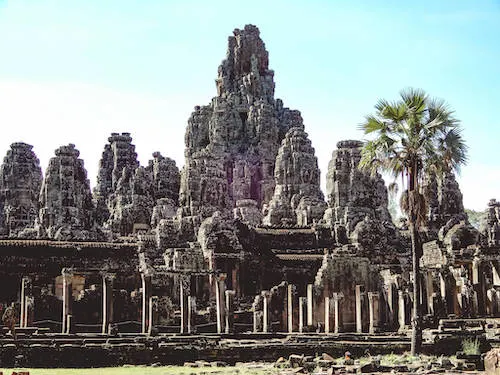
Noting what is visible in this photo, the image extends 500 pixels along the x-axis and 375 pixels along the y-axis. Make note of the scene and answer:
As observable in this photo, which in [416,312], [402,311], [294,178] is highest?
[294,178]

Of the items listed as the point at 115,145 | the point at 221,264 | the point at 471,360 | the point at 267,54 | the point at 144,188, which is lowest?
the point at 471,360

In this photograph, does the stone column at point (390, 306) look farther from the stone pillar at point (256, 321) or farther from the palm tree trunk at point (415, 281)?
the palm tree trunk at point (415, 281)

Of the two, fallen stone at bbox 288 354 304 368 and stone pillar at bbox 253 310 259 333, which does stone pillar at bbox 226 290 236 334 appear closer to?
stone pillar at bbox 253 310 259 333

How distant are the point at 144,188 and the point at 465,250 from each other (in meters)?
29.4

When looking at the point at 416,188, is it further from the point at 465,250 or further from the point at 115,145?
the point at 115,145

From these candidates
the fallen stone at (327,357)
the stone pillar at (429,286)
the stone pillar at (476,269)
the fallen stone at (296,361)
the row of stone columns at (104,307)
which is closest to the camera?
the fallen stone at (296,361)

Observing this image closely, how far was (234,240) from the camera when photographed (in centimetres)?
4734

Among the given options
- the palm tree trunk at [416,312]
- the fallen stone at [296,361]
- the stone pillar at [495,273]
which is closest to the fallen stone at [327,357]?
the fallen stone at [296,361]

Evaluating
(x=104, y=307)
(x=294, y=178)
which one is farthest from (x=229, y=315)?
(x=294, y=178)

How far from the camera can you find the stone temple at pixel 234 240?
117 feet

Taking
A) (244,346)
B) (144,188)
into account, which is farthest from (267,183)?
(244,346)

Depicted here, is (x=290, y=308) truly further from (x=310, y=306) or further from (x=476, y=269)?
(x=476, y=269)

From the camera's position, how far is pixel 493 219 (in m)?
69.4

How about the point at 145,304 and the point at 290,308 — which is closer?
the point at 145,304
